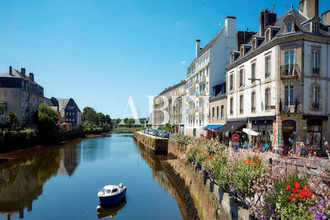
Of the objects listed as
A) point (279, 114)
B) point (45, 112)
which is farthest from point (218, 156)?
point (45, 112)

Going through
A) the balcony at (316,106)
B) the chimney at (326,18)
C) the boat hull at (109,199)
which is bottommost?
the boat hull at (109,199)

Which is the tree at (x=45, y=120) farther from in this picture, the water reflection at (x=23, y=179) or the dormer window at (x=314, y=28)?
the dormer window at (x=314, y=28)

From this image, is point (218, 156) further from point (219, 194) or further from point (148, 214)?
point (148, 214)

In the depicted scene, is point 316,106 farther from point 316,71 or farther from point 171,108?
point 171,108

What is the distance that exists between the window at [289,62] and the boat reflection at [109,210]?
1646 centimetres

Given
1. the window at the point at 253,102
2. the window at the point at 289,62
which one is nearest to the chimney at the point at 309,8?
the window at the point at 289,62

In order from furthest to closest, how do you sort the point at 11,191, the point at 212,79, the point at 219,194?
the point at 212,79, the point at 11,191, the point at 219,194

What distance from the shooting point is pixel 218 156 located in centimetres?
1173

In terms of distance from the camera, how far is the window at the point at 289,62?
796 inches

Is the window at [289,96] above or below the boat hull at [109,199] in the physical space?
above

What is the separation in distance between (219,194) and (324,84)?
1635 centimetres

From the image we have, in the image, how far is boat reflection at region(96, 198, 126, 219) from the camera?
14.3 meters

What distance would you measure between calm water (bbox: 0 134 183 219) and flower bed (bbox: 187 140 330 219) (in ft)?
22.6

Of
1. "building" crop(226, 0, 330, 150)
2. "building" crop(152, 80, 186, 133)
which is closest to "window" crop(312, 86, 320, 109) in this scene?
"building" crop(226, 0, 330, 150)
